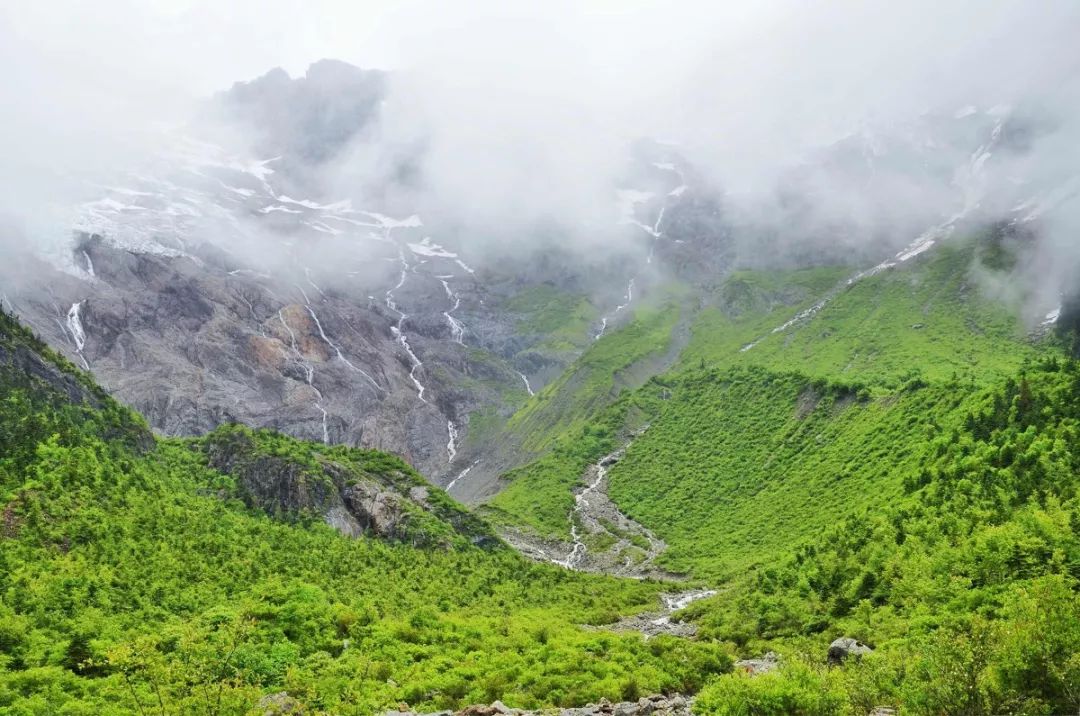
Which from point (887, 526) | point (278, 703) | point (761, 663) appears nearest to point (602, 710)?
point (278, 703)

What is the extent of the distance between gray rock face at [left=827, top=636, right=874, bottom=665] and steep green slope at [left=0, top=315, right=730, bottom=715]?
6.17m

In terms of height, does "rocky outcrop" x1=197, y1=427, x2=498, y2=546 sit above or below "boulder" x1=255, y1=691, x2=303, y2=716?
above

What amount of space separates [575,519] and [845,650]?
10772 cm

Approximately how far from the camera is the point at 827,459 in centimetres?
11112

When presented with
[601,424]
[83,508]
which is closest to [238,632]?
[83,508]

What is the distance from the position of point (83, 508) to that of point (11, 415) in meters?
Answer: 11.6

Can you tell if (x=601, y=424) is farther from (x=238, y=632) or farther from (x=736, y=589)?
(x=238, y=632)

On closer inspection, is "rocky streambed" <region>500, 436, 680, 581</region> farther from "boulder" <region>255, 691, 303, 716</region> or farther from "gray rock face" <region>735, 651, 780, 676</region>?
"boulder" <region>255, 691, 303, 716</region>

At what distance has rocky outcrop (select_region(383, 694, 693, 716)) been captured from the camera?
3453 cm

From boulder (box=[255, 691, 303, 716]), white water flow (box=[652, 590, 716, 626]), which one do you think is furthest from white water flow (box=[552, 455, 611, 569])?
boulder (box=[255, 691, 303, 716])

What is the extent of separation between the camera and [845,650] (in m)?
41.7

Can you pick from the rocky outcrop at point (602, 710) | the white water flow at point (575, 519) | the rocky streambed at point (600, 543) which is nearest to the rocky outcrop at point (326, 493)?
the rocky streambed at point (600, 543)

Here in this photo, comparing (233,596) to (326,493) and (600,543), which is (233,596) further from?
(600,543)

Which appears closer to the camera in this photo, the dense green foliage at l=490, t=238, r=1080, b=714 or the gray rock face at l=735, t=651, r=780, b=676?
the dense green foliage at l=490, t=238, r=1080, b=714
